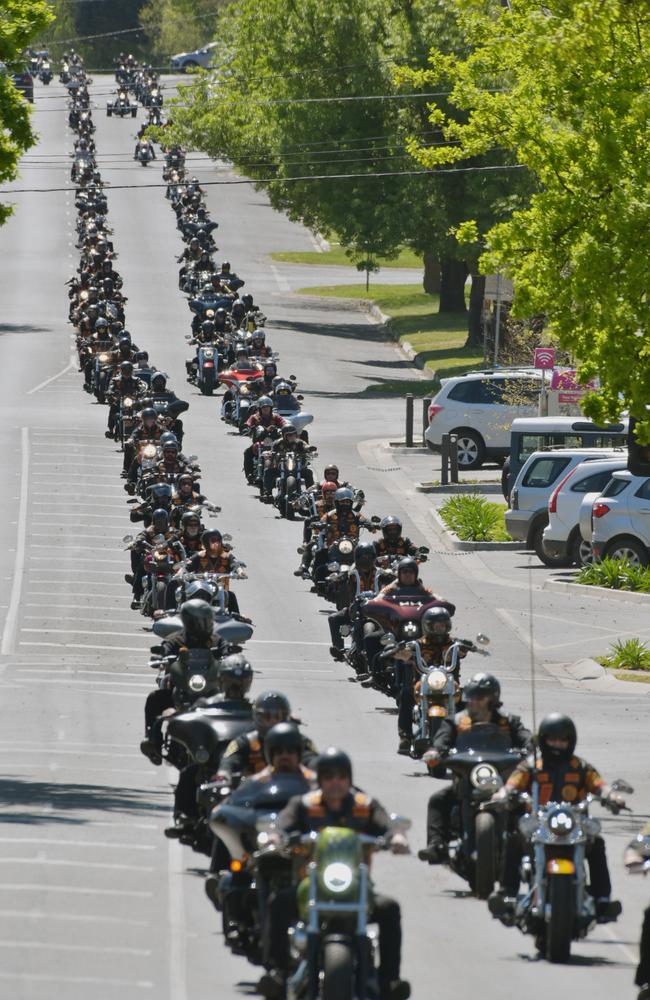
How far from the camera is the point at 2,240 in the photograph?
3472 inches

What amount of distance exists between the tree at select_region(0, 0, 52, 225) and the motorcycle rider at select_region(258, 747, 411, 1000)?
12.5 meters

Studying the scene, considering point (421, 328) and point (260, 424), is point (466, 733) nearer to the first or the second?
point (260, 424)

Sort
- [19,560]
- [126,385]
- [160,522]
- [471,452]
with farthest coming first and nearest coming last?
1. [471,452]
2. [126,385]
3. [19,560]
4. [160,522]

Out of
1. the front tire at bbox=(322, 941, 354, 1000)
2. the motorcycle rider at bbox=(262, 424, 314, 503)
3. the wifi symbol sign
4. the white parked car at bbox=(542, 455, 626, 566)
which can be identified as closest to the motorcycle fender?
the front tire at bbox=(322, 941, 354, 1000)

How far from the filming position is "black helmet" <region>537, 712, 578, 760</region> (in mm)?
12586

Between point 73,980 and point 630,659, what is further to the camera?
point 630,659

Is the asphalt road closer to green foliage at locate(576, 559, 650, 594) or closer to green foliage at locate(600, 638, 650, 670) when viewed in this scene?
green foliage at locate(600, 638, 650, 670)

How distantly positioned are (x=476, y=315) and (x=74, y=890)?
1930 inches

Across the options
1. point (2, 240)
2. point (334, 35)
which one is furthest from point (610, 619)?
point (2, 240)

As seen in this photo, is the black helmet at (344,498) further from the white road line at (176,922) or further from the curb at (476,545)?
the white road line at (176,922)

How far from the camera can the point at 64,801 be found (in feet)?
56.1

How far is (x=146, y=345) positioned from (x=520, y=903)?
164 ft

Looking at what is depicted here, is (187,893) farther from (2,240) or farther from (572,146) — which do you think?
(2,240)

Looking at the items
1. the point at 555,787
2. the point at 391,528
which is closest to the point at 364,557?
the point at 391,528
